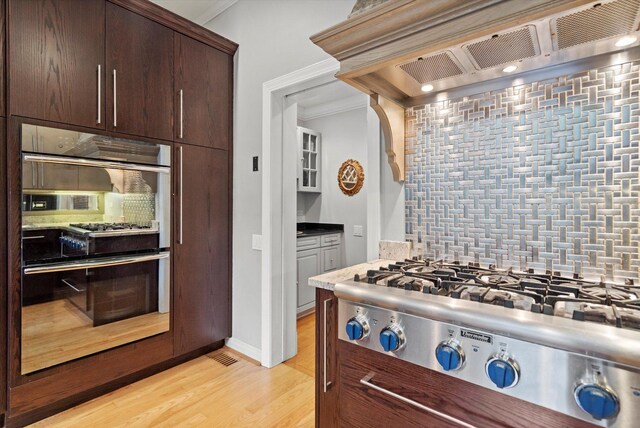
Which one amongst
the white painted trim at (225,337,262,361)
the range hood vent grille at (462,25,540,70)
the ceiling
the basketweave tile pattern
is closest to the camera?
the range hood vent grille at (462,25,540,70)

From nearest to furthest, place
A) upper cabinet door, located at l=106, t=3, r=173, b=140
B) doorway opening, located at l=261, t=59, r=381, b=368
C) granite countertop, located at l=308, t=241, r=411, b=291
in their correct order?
1. granite countertop, located at l=308, t=241, r=411, b=291
2. upper cabinet door, located at l=106, t=3, r=173, b=140
3. doorway opening, located at l=261, t=59, r=381, b=368

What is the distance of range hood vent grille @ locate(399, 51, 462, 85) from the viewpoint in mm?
1182

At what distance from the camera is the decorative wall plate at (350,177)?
415cm

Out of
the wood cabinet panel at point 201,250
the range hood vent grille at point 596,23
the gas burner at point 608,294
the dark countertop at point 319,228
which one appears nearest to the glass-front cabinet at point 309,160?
the dark countertop at point 319,228

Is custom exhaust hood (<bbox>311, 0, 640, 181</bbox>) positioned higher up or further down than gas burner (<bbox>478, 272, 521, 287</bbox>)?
higher up

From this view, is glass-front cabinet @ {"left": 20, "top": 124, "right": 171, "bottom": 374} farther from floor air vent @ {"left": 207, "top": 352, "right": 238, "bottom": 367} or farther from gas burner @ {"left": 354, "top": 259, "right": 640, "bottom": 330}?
gas burner @ {"left": 354, "top": 259, "right": 640, "bottom": 330}

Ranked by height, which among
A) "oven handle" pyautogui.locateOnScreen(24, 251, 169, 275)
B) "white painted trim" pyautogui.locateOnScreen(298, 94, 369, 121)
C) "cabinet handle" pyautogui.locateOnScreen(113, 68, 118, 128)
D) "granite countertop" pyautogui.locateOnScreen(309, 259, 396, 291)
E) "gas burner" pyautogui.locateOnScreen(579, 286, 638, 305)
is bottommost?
"oven handle" pyautogui.locateOnScreen(24, 251, 169, 275)

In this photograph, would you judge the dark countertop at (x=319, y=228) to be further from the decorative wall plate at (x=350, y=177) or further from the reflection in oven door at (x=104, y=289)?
the reflection in oven door at (x=104, y=289)

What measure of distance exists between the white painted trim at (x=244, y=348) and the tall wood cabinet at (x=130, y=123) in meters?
0.11

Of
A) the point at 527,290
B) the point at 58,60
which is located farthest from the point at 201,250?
the point at 527,290

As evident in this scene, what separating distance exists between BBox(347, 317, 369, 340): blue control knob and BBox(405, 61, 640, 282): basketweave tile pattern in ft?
2.20

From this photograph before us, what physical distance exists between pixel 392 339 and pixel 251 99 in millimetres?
2150

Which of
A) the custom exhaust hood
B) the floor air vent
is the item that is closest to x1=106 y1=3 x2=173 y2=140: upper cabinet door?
the custom exhaust hood

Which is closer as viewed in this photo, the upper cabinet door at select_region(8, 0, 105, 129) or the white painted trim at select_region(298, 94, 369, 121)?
the upper cabinet door at select_region(8, 0, 105, 129)
